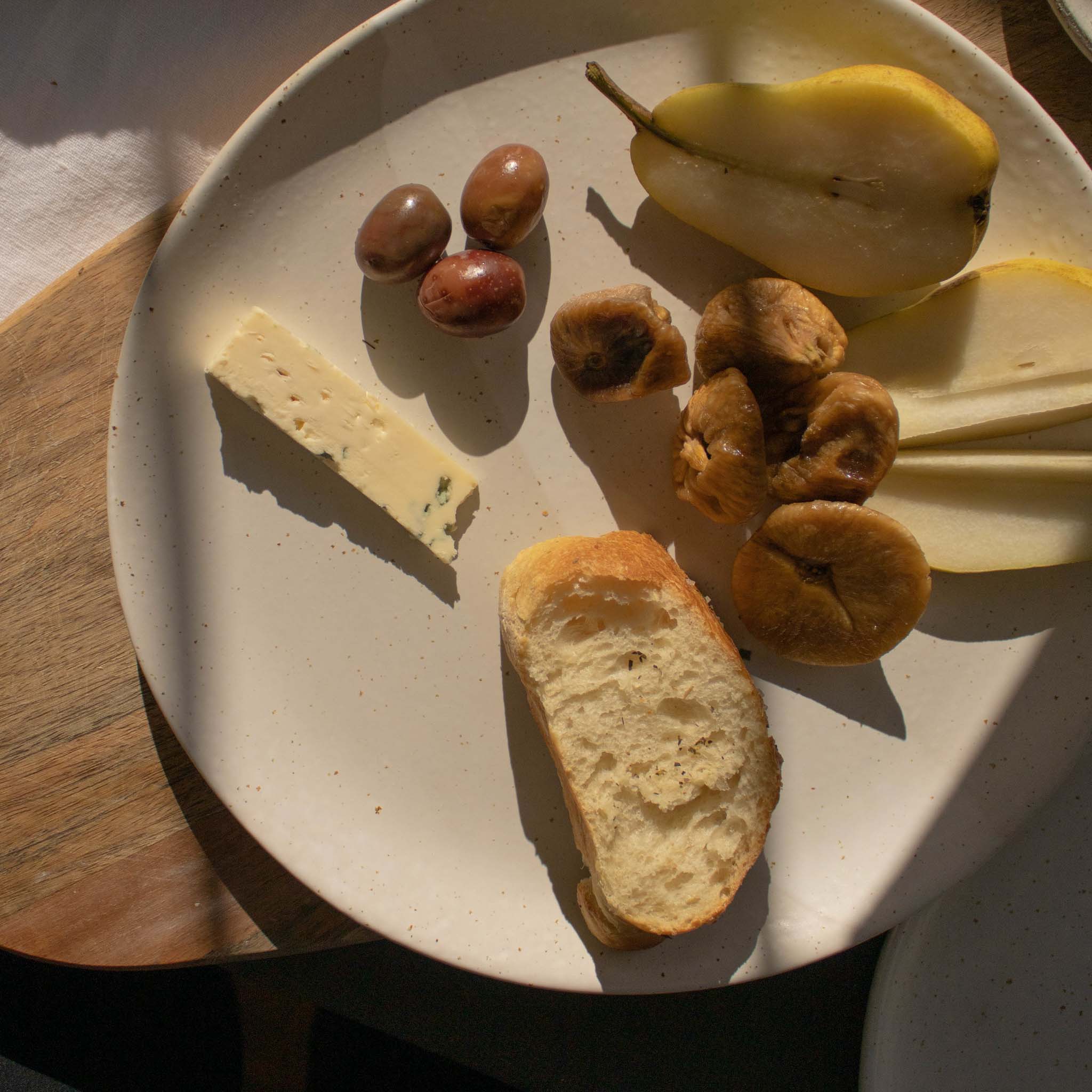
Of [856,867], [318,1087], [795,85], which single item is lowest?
[318,1087]

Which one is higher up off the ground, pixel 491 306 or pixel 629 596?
pixel 491 306

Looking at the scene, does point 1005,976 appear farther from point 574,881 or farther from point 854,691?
point 574,881

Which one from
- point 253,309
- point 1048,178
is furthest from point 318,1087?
point 1048,178

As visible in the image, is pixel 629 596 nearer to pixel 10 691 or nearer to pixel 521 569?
pixel 521 569

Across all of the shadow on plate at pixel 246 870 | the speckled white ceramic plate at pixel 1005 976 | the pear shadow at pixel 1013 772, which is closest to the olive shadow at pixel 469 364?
the shadow on plate at pixel 246 870

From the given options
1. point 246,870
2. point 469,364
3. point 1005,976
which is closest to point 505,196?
point 469,364

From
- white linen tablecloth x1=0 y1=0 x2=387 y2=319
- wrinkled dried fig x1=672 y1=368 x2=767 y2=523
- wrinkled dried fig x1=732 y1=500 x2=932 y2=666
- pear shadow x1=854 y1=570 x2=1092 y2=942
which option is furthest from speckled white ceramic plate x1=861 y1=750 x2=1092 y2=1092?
white linen tablecloth x1=0 y1=0 x2=387 y2=319

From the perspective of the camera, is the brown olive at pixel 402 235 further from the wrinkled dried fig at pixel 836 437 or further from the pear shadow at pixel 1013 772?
the pear shadow at pixel 1013 772
